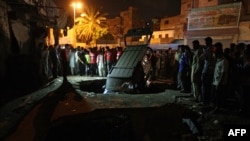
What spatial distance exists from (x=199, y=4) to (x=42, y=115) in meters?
28.8

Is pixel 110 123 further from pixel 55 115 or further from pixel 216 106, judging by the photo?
pixel 216 106

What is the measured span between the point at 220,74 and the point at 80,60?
10.8 metres

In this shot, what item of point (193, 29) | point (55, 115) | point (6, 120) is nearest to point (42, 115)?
point (55, 115)

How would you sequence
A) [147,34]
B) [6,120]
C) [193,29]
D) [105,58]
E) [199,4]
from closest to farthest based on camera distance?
[6,120]
[147,34]
[105,58]
[193,29]
[199,4]

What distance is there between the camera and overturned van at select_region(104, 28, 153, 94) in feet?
32.0

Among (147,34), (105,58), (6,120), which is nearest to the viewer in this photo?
(6,120)

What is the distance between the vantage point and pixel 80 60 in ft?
53.0

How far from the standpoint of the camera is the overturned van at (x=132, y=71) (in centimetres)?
974

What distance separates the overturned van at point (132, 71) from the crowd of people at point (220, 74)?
2.33 metres

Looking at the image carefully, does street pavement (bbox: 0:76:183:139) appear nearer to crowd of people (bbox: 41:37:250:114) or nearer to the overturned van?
the overturned van

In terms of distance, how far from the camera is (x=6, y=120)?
6258mm

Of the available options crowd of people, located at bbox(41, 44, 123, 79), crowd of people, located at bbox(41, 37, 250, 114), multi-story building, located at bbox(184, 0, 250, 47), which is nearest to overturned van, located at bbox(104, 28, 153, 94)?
crowd of people, located at bbox(41, 37, 250, 114)

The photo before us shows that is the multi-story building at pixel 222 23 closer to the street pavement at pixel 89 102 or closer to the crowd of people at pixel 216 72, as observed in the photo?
the crowd of people at pixel 216 72

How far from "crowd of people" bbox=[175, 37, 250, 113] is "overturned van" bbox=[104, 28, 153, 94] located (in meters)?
2.33
